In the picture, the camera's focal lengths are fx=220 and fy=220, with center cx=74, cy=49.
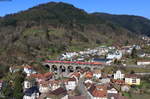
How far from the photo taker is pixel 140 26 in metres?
176

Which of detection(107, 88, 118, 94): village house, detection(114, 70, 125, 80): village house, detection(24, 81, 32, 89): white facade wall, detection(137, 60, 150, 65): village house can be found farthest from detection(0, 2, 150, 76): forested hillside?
detection(137, 60, 150, 65): village house

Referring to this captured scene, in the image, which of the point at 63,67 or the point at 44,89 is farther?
the point at 63,67

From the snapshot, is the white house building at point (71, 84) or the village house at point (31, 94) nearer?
the village house at point (31, 94)

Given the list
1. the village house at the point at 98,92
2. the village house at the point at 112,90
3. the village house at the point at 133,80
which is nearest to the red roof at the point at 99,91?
the village house at the point at 98,92

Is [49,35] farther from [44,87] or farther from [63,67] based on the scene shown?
[44,87]

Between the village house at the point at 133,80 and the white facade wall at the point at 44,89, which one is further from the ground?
the village house at the point at 133,80

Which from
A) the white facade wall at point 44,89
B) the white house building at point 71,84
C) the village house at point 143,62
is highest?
the village house at point 143,62

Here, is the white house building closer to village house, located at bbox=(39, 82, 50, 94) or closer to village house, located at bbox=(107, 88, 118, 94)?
village house, located at bbox=(39, 82, 50, 94)

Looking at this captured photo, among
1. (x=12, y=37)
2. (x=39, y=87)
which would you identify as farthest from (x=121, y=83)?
(x=12, y=37)

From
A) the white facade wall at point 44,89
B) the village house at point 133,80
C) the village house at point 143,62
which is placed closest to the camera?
the white facade wall at point 44,89

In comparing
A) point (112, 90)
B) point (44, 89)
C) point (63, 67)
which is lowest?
point (44, 89)

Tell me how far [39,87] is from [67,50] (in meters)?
36.0

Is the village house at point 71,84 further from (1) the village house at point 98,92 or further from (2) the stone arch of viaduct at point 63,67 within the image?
(2) the stone arch of viaduct at point 63,67

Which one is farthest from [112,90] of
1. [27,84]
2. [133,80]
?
[27,84]
